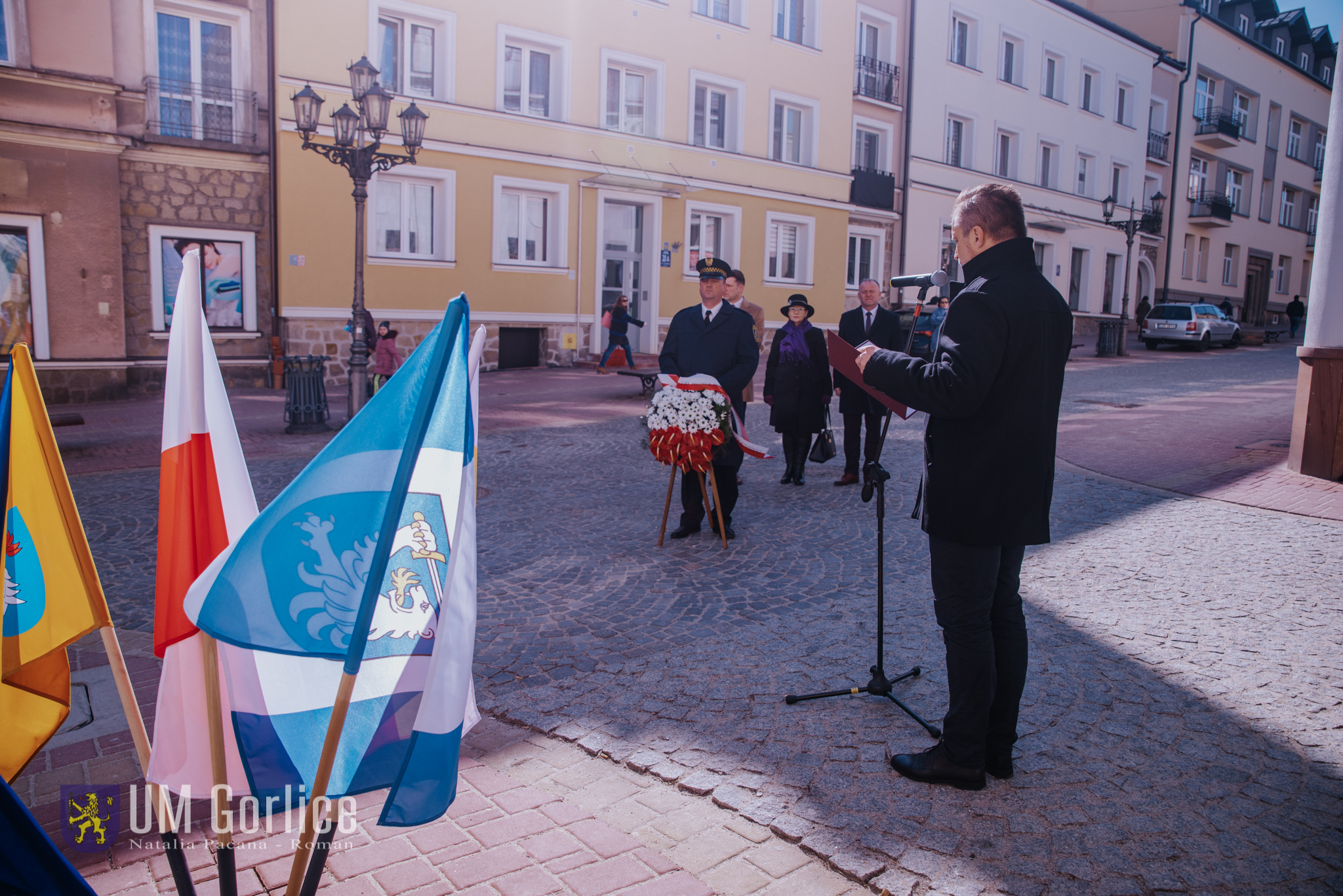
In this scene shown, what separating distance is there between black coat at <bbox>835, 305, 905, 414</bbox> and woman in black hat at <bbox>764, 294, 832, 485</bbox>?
0.71ft

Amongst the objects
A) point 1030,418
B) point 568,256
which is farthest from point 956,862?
point 568,256

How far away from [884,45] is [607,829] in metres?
29.8

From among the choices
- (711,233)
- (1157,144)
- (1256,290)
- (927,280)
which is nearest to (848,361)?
(927,280)

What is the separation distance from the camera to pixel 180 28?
675 inches

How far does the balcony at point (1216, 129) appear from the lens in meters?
39.5

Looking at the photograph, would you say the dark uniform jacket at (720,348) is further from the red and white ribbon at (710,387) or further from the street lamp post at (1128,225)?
the street lamp post at (1128,225)

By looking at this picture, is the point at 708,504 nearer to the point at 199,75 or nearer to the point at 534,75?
the point at 199,75

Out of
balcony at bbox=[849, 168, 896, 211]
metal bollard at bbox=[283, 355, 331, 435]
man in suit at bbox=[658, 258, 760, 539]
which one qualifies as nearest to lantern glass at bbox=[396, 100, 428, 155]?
metal bollard at bbox=[283, 355, 331, 435]

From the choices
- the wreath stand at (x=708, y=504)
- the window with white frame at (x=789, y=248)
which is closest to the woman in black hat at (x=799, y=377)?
the wreath stand at (x=708, y=504)

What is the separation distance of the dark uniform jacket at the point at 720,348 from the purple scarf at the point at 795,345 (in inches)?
70.7

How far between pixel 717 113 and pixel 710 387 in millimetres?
19887

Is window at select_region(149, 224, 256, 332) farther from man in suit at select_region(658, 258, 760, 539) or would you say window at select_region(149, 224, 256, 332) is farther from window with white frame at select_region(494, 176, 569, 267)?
man in suit at select_region(658, 258, 760, 539)

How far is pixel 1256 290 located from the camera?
45500 mm

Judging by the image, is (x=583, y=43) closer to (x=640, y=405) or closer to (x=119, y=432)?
(x=640, y=405)
